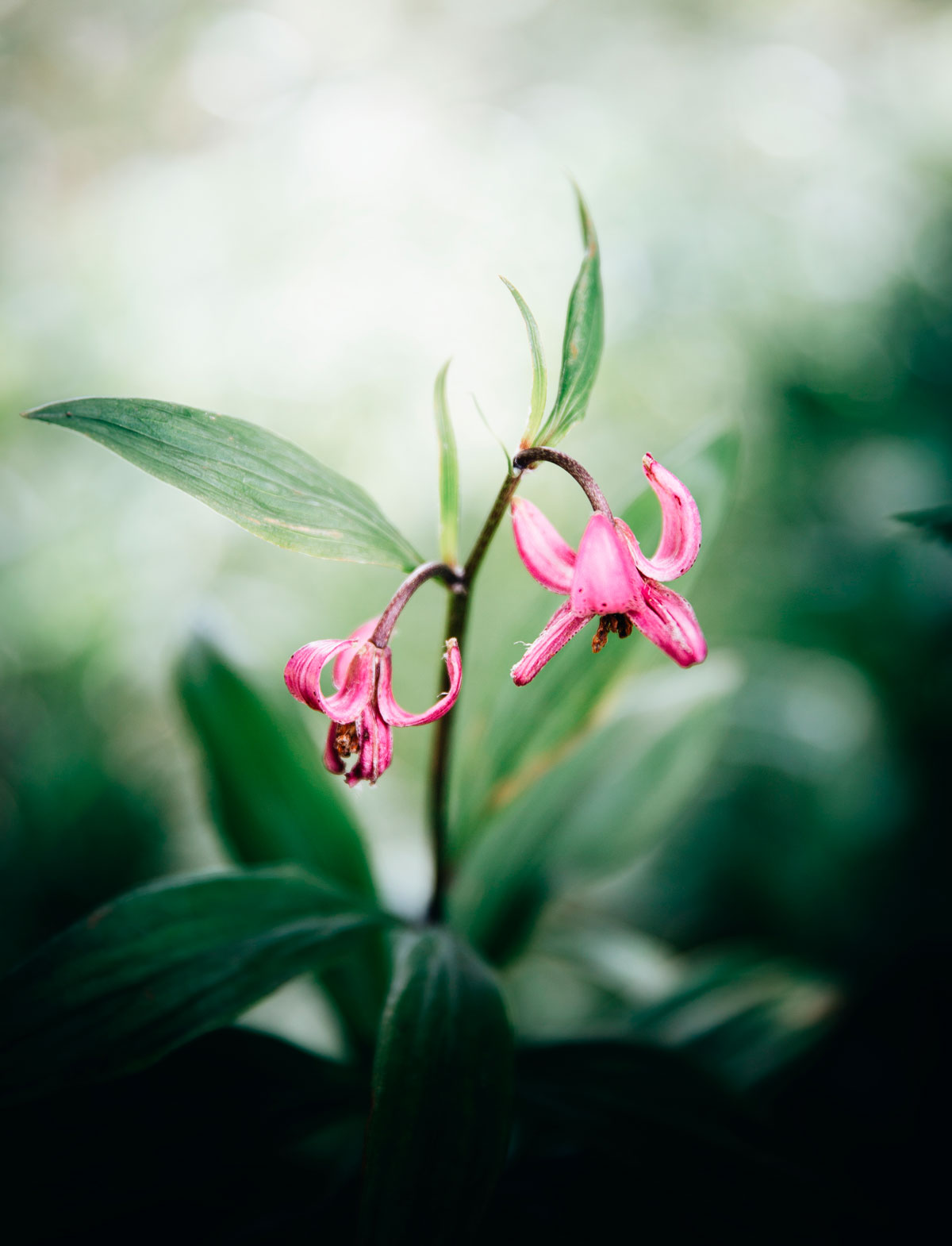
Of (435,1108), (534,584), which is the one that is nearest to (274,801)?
(435,1108)

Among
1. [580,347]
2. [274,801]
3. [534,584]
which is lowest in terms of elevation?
[274,801]

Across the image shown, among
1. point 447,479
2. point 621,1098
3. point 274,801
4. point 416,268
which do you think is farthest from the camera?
point 416,268

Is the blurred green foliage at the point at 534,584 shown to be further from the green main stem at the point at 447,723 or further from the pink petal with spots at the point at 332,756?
the pink petal with spots at the point at 332,756

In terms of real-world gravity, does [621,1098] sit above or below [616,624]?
below

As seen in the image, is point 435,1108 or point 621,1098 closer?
point 435,1108

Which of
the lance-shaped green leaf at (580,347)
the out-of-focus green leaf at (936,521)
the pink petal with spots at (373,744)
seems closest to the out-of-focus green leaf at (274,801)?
the pink petal with spots at (373,744)

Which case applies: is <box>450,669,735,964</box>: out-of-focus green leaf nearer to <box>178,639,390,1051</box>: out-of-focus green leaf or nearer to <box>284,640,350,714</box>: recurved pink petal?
<box>178,639,390,1051</box>: out-of-focus green leaf

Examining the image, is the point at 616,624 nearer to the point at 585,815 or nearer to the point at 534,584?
the point at 585,815

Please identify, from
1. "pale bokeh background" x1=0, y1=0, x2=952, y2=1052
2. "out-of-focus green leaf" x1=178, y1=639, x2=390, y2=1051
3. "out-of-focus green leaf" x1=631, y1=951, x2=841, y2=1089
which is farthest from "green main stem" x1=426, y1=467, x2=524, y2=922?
"pale bokeh background" x1=0, y1=0, x2=952, y2=1052
